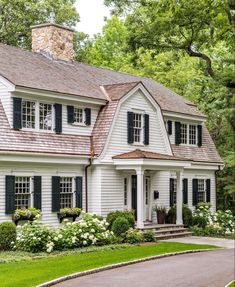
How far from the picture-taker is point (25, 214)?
69.9 ft

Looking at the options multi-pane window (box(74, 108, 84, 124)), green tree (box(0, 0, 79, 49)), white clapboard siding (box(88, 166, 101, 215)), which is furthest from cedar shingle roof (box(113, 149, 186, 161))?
green tree (box(0, 0, 79, 49))

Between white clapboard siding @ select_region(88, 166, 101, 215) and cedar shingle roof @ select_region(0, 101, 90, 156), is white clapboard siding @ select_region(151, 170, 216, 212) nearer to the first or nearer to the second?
white clapboard siding @ select_region(88, 166, 101, 215)

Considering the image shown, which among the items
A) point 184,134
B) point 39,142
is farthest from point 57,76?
point 184,134

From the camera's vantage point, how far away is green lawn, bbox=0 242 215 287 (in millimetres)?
14477

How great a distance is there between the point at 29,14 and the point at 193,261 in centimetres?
2728

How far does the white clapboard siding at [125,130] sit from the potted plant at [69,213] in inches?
100

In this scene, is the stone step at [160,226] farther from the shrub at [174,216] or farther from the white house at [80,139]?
the shrub at [174,216]

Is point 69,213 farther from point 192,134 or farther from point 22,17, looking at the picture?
point 22,17

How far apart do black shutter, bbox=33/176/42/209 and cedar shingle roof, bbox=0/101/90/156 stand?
1064 mm

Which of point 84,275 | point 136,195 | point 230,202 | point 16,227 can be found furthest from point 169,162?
point 230,202

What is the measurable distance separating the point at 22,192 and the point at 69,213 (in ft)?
7.94

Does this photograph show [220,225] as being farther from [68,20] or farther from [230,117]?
[68,20]

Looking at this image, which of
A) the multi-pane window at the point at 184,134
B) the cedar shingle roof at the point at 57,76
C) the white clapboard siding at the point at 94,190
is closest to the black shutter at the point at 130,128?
the cedar shingle roof at the point at 57,76

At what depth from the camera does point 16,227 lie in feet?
67.1
